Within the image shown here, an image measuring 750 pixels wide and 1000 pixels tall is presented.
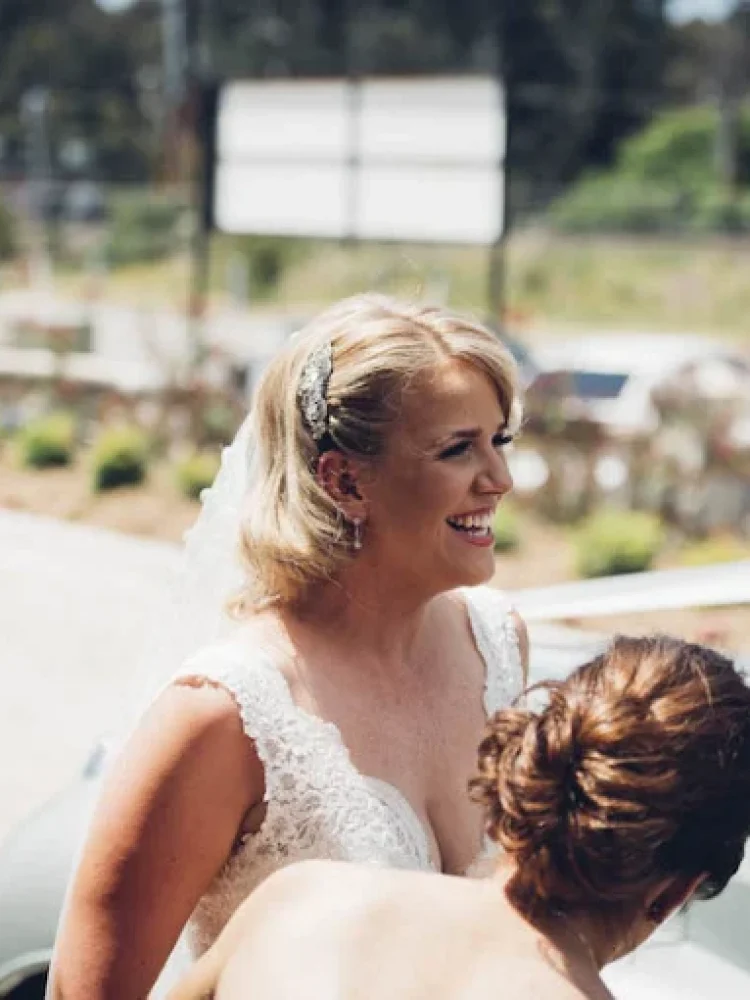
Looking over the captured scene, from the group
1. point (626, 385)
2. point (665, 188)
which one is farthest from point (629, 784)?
point (665, 188)

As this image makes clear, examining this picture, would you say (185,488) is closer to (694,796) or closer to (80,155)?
(694,796)

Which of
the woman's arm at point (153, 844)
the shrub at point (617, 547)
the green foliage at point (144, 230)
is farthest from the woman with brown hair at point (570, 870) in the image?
the green foliage at point (144, 230)

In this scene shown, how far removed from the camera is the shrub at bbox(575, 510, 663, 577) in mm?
8727

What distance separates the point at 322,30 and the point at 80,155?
8483 millimetres

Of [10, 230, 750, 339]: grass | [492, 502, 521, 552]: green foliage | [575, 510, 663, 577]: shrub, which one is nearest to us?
[575, 510, 663, 577]: shrub

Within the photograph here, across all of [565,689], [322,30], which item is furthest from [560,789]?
[322,30]

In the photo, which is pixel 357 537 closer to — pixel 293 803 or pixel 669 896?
pixel 293 803

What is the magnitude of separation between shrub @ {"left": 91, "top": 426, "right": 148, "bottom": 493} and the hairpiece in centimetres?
890

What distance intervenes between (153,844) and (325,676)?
1.15 feet

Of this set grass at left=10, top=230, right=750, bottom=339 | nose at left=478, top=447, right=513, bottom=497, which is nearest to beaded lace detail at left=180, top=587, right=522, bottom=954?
nose at left=478, top=447, right=513, bottom=497

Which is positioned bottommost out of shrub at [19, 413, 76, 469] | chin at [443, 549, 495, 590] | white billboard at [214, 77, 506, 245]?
shrub at [19, 413, 76, 469]

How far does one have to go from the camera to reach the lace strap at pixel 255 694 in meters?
1.97

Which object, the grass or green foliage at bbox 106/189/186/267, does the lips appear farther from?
green foliage at bbox 106/189/186/267

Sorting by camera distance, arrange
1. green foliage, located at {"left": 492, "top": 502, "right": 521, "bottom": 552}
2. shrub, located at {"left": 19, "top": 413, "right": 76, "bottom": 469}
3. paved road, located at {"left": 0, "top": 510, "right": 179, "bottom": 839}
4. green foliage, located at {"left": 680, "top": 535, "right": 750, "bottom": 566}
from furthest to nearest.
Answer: shrub, located at {"left": 19, "top": 413, "right": 76, "bottom": 469} → green foliage, located at {"left": 492, "top": 502, "right": 521, "bottom": 552} → green foliage, located at {"left": 680, "top": 535, "right": 750, "bottom": 566} → paved road, located at {"left": 0, "top": 510, "right": 179, "bottom": 839}
